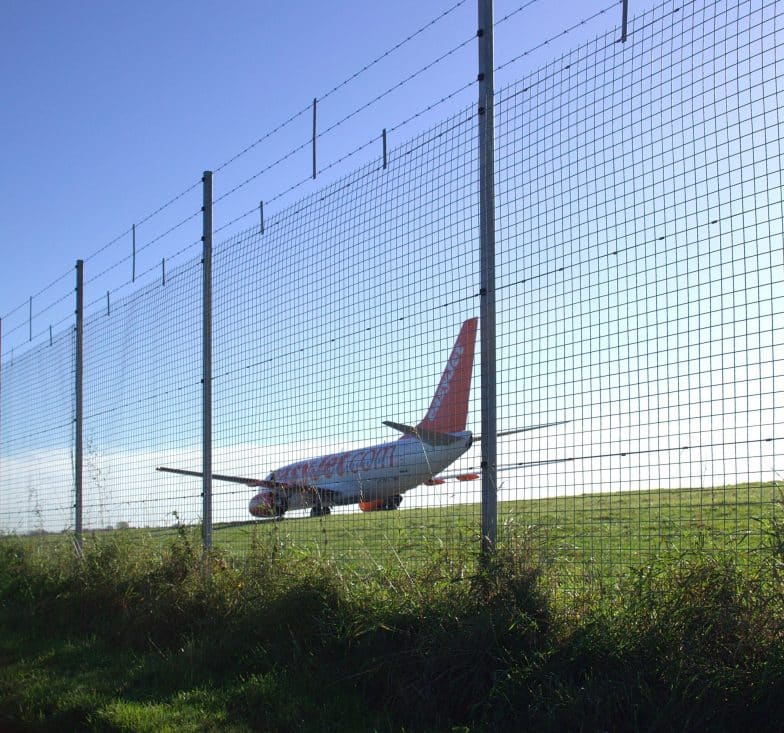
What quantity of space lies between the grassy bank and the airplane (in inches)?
21.2

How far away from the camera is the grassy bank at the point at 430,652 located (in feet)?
10.6

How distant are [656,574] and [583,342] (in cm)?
112

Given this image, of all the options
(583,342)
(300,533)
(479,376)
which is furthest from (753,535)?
(300,533)

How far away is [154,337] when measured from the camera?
814 centimetres

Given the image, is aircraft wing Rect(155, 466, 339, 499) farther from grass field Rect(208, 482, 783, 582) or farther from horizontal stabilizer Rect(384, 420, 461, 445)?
horizontal stabilizer Rect(384, 420, 461, 445)

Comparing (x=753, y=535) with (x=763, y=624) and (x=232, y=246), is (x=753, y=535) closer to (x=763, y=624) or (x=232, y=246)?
(x=763, y=624)

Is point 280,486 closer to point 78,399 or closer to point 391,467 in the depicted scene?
point 391,467

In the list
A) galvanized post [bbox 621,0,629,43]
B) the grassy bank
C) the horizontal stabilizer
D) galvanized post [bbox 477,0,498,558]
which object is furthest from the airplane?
galvanized post [bbox 621,0,629,43]

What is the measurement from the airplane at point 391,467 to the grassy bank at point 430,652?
0.54 metres

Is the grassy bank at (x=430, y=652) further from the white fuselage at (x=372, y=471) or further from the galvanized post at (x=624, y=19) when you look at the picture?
the galvanized post at (x=624, y=19)

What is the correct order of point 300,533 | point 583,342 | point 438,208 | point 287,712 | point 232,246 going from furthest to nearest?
point 232,246 < point 300,533 < point 438,208 < point 583,342 < point 287,712

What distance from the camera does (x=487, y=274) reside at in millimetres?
4652

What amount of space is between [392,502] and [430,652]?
5.84 ft

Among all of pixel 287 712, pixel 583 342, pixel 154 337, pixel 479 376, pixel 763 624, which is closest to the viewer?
pixel 763 624
